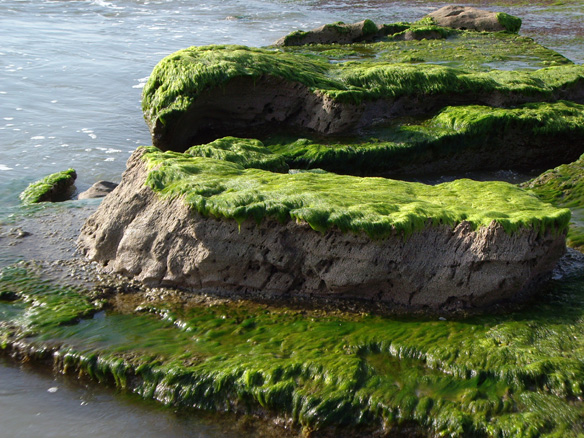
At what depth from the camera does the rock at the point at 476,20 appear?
20922mm

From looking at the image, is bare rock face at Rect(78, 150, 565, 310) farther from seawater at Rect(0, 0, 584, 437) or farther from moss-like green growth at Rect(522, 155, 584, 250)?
moss-like green growth at Rect(522, 155, 584, 250)

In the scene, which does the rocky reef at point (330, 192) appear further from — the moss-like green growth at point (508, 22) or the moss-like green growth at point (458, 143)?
the moss-like green growth at point (508, 22)

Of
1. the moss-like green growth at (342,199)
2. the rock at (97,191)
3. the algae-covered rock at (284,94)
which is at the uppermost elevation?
the algae-covered rock at (284,94)

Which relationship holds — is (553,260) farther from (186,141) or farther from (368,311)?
(186,141)

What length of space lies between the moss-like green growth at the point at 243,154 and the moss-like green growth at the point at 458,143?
1.57 ft

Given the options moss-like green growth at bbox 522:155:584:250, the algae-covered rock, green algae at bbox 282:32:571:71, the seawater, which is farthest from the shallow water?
green algae at bbox 282:32:571:71

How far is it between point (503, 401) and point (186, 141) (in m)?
7.46

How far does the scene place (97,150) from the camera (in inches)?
458

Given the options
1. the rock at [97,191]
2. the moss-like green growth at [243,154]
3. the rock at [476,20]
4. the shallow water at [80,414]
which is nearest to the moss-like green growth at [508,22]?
the rock at [476,20]

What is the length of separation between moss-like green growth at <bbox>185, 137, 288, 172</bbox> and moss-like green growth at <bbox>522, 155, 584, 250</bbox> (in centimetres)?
373

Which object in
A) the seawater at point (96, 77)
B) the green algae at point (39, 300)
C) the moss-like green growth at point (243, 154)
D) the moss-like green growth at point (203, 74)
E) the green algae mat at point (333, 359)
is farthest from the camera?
the moss-like green growth at point (203, 74)

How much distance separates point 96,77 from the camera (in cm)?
1631

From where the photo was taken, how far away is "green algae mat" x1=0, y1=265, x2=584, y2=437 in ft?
15.4

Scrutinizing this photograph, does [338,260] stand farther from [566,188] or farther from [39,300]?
[566,188]
